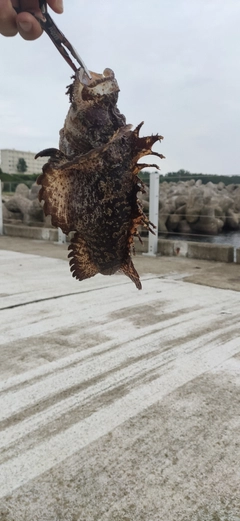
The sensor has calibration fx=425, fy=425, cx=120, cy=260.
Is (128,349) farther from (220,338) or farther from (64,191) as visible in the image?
(64,191)

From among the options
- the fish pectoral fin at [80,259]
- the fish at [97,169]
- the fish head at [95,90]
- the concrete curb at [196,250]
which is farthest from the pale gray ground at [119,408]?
the concrete curb at [196,250]

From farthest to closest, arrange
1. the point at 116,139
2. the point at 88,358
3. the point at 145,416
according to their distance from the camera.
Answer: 1. the point at 88,358
2. the point at 145,416
3. the point at 116,139

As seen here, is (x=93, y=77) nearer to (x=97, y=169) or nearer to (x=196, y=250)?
(x=97, y=169)

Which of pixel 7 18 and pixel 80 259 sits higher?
pixel 7 18

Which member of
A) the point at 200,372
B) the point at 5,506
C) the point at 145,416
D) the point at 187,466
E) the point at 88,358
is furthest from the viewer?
the point at 88,358

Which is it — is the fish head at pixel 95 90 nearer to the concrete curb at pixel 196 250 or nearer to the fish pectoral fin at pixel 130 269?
the fish pectoral fin at pixel 130 269

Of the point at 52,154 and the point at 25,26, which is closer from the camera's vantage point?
the point at 52,154

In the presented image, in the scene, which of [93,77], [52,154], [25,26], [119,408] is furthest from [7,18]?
[119,408]

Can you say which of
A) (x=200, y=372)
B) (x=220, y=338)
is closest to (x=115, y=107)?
(x=200, y=372)
